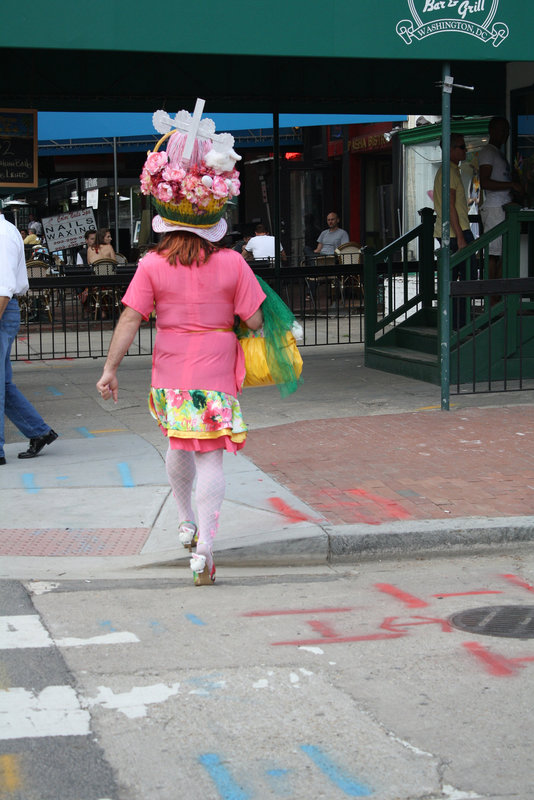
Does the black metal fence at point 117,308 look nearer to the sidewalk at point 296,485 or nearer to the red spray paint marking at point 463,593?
the sidewalk at point 296,485

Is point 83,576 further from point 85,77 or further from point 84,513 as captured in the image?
point 85,77

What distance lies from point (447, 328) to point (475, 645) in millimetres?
5098

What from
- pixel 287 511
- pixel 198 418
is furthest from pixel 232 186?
pixel 287 511

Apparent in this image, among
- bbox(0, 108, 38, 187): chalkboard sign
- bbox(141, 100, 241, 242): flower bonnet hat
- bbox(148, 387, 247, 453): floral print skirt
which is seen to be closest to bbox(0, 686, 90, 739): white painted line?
bbox(148, 387, 247, 453): floral print skirt

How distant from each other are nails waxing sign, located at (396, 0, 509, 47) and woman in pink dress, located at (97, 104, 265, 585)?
4239mm

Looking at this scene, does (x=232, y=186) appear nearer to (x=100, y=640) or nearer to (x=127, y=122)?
(x=100, y=640)

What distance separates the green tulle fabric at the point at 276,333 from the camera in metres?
5.58

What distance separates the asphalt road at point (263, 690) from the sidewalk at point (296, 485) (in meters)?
0.36

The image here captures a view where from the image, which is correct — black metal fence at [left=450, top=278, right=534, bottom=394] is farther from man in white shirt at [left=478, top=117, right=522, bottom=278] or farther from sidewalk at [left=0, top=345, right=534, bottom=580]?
man in white shirt at [left=478, top=117, right=522, bottom=278]

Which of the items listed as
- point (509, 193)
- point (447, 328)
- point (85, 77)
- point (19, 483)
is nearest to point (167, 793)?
point (19, 483)

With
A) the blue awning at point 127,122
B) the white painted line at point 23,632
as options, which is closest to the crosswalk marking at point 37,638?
the white painted line at point 23,632

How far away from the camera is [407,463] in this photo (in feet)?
25.3

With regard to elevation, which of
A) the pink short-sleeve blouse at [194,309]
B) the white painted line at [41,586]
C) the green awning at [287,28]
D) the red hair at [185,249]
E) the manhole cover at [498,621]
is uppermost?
the green awning at [287,28]

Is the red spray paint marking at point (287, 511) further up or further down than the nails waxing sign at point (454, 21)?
further down
